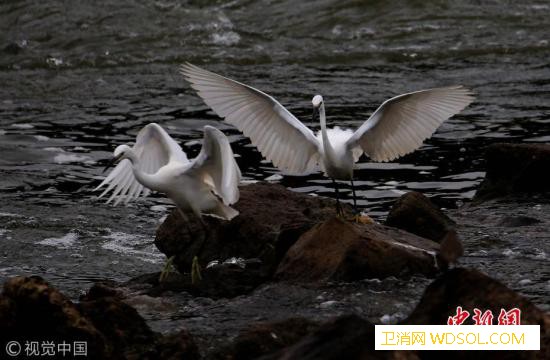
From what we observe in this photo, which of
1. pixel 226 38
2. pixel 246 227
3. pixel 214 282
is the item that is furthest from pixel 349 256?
pixel 226 38

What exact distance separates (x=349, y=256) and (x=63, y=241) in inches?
127

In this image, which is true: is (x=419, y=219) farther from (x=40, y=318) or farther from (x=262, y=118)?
(x=40, y=318)

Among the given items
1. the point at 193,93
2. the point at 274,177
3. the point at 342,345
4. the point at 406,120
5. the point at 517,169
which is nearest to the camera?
the point at 342,345

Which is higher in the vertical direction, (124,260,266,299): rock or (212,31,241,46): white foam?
(212,31,241,46): white foam

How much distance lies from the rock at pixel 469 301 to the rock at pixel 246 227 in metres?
2.54

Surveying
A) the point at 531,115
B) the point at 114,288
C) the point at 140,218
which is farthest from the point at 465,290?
the point at 531,115

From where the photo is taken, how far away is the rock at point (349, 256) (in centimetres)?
640

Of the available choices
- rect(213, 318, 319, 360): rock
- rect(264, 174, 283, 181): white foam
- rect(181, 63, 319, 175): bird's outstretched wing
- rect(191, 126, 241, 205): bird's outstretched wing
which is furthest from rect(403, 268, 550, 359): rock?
rect(264, 174, 283, 181): white foam

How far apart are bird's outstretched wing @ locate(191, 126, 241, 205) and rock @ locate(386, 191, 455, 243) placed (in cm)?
137

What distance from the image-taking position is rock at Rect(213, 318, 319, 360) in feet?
16.4

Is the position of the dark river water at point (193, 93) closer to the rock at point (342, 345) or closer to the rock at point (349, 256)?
the rock at point (349, 256)

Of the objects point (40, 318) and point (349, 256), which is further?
point (349, 256)

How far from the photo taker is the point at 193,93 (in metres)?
14.1

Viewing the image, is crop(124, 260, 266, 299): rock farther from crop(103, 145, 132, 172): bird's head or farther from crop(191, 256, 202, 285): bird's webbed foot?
crop(103, 145, 132, 172): bird's head
